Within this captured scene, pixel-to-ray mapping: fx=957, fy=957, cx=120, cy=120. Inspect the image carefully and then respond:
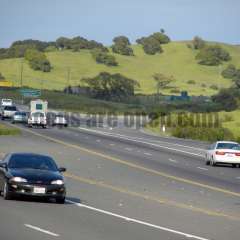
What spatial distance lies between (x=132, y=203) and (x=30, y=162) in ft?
10.2

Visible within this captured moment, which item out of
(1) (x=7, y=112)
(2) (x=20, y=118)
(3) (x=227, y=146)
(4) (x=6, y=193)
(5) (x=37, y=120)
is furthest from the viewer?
(1) (x=7, y=112)

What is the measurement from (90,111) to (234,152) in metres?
99.9

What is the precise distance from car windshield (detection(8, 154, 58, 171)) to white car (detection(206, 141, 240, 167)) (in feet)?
75.4

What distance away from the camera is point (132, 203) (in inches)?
1000

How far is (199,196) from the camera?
2861 cm

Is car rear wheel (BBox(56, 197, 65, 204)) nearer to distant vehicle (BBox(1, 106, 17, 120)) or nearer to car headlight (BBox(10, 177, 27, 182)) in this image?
car headlight (BBox(10, 177, 27, 182))

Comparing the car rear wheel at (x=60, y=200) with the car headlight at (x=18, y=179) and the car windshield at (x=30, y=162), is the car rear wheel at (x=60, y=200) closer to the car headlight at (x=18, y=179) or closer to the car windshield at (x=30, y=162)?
the car windshield at (x=30, y=162)

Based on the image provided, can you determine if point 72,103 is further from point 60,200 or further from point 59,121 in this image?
point 60,200

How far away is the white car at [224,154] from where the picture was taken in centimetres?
4653

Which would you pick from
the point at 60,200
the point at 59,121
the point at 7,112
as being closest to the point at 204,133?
the point at 59,121

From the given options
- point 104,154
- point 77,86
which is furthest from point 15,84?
point 104,154

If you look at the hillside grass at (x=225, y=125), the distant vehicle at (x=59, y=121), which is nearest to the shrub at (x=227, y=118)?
the hillside grass at (x=225, y=125)

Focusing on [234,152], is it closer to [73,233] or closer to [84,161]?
[84,161]

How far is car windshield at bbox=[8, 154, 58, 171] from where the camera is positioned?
2392cm
